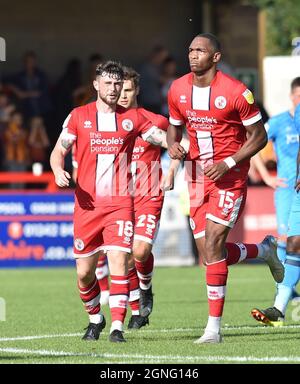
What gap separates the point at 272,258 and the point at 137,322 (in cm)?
142

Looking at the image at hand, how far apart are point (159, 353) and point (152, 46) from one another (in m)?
19.2

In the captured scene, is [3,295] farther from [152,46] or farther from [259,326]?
[152,46]

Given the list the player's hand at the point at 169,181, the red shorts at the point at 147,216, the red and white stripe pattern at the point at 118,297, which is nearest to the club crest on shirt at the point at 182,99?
the player's hand at the point at 169,181

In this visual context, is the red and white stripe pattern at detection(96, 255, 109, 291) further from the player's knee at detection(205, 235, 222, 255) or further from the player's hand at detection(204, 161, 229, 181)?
the player's hand at detection(204, 161, 229, 181)

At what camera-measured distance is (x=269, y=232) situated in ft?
72.3

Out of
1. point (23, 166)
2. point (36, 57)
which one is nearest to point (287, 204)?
point (23, 166)

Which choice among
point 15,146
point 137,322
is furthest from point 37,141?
point 137,322

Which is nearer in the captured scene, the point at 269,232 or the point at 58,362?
the point at 58,362

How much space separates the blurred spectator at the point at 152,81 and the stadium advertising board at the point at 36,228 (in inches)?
165

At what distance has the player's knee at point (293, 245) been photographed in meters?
12.2

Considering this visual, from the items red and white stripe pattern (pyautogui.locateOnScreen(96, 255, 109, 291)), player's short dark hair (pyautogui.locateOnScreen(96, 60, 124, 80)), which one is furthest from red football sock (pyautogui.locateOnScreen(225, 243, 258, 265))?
red and white stripe pattern (pyautogui.locateOnScreen(96, 255, 109, 291))

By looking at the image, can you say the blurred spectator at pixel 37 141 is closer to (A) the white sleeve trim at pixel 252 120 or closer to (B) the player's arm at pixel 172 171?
(B) the player's arm at pixel 172 171

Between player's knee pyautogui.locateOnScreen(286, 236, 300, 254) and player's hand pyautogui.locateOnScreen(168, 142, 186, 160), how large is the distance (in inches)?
71.6

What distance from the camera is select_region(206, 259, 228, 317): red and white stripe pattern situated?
1073 cm
